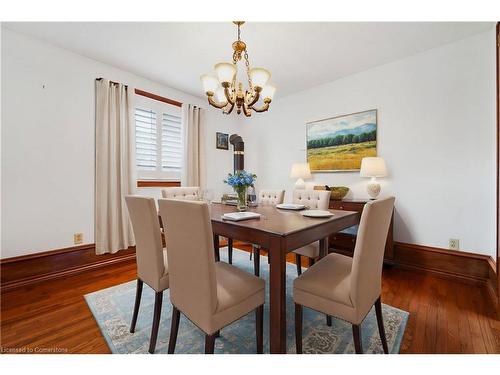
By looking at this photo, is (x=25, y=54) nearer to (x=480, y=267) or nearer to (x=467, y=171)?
(x=467, y=171)

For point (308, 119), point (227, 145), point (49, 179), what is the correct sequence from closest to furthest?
point (49, 179)
point (308, 119)
point (227, 145)

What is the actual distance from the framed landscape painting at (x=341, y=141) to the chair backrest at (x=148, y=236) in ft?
8.85

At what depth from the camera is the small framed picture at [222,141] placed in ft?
13.5

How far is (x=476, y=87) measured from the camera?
220 centimetres

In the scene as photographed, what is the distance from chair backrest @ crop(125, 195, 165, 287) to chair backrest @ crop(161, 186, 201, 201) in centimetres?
87

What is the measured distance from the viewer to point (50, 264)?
232 centimetres

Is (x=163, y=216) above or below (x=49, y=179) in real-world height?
below

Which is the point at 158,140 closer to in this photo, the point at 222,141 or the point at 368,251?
the point at 222,141

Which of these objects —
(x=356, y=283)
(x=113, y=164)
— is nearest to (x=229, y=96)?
(x=356, y=283)

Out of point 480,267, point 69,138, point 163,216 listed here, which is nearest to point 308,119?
point 480,267

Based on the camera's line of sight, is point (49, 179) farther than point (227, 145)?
No

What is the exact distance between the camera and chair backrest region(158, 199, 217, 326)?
959 mm
